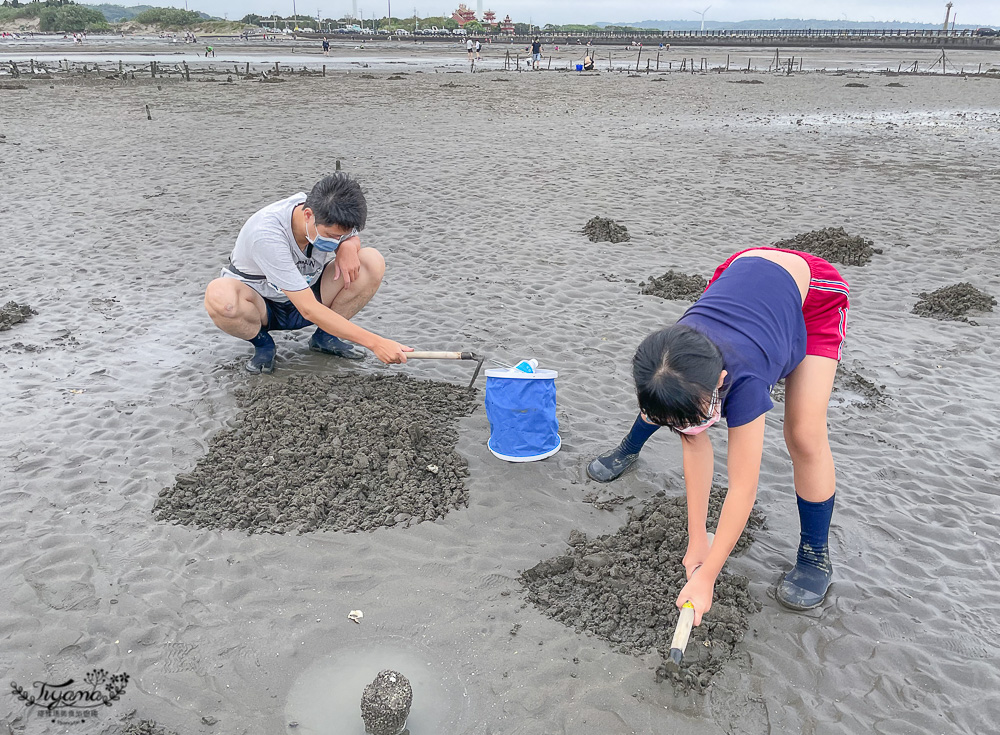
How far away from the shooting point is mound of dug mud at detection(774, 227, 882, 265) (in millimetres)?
6855

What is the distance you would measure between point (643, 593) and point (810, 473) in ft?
2.68

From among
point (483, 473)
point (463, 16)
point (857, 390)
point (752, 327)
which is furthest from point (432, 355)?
point (463, 16)

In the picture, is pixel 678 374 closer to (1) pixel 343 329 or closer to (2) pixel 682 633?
(2) pixel 682 633

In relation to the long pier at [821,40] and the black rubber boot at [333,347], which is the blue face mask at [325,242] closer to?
the black rubber boot at [333,347]

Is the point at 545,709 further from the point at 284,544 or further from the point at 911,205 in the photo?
the point at 911,205

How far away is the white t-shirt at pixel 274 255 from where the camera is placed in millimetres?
3848

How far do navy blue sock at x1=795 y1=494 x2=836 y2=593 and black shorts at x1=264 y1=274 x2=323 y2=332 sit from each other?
3.14 m

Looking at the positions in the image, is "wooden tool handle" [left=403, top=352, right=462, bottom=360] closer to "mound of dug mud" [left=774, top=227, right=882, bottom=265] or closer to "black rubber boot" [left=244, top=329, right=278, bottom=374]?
"black rubber boot" [left=244, top=329, right=278, bottom=374]

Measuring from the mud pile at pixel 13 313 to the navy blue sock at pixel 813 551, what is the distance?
5.50 meters

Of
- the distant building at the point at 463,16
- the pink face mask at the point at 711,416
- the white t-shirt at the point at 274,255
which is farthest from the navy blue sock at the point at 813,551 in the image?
the distant building at the point at 463,16

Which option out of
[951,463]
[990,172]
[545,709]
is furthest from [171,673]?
[990,172]

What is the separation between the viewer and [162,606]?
2746 mm

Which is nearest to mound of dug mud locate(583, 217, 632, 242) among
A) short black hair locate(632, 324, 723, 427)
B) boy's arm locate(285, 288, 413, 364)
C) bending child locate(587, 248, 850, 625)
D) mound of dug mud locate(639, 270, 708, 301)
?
mound of dug mud locate(639, 270, 708, 301)

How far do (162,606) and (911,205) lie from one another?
31.1 feet
